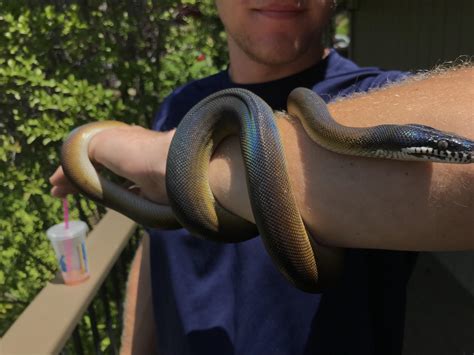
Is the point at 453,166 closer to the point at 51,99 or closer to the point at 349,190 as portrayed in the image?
the point at 349,190

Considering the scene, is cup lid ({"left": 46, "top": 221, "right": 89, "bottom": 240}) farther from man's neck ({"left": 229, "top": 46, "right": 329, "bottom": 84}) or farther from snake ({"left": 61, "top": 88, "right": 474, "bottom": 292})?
snake ({"left": 61, "top": 88, "right": 474, "bottom": 292})

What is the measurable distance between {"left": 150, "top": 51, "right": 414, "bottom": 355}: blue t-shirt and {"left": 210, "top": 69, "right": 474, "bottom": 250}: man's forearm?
0.47 meters

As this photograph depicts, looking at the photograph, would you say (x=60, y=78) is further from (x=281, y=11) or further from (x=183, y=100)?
(x=281, y=11)

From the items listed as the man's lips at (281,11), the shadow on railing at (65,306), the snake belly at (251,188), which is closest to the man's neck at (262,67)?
the man's lips at (281,11)

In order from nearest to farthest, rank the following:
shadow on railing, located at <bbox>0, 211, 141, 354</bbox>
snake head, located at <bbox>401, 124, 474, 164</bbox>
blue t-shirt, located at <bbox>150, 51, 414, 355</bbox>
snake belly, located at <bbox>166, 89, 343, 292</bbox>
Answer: snake head, located at <bbox>401, 124, 474, 164</bbox>, snake belly, located at <bbox>166, 89, 343, 292</bbox>, blue t-shirt, located at <bbox>150, 51, 414, 355</bbox>, shadow on railing, located at <bbox>0, 211, 141, 354</bbox>

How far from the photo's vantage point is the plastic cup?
90.3 inches

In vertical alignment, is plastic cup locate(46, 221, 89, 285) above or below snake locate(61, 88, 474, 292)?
below

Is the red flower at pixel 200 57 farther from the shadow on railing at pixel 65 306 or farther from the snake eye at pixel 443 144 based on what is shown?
the snake eye at pixel 443 144

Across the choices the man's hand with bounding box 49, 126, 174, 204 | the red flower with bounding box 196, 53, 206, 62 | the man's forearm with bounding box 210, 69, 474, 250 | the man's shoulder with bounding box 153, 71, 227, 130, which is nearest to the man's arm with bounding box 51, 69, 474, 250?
the man's forearm with bounding box 210, 69, 474, 250

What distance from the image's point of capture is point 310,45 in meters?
1.79

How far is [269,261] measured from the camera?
56.0 inches

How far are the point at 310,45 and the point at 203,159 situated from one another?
0.89m

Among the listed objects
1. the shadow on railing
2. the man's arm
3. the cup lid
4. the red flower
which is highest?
the man's arm

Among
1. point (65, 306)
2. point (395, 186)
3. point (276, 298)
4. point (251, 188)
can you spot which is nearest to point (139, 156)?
point (251, 188)
